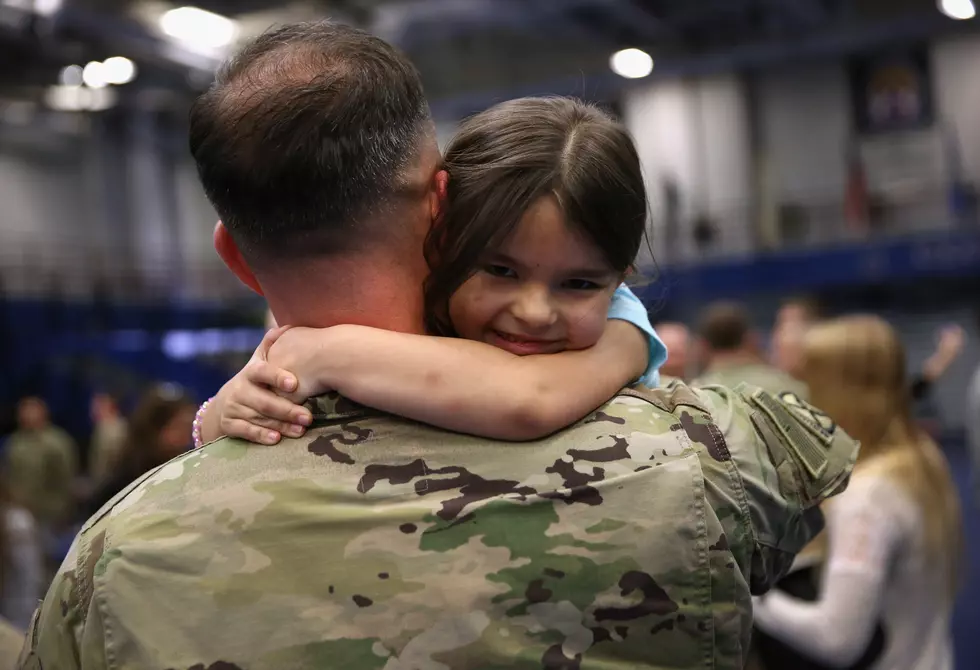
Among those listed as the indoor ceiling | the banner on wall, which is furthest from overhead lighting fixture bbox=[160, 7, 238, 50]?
the banner on wall

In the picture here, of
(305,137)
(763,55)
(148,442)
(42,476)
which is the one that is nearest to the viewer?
(305,137)

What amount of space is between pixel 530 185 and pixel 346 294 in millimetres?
295

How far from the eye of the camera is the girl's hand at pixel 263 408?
3.56 feet

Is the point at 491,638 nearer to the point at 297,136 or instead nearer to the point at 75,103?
the point at 297,136

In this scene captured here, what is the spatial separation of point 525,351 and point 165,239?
784 inches

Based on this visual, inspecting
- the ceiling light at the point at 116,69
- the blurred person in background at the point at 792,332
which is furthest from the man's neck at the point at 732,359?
the ceiling light at the point at 116,69

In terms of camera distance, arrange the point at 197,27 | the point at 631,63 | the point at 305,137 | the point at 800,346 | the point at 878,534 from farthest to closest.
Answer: the point at 631,63
the point at 197,27
the point at 800,346
the point at 878,534
the point at 305,137

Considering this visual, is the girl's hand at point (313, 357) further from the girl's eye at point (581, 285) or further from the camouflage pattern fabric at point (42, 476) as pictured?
the camouflage pattern fabric at point (42, 476)

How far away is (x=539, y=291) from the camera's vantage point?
4.11ft

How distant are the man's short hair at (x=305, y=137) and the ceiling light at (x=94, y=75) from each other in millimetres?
13600

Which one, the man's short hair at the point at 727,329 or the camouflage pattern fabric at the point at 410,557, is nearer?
the camouflage pattern fabric at the point at 410,557

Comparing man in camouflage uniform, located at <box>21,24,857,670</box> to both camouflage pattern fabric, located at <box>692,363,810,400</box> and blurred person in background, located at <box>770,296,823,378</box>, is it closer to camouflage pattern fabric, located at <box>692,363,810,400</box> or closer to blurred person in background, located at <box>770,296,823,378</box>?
camouflage pattern fabric, located at <box>692,363,810,400</box>

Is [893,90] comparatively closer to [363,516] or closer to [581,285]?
[581,285]

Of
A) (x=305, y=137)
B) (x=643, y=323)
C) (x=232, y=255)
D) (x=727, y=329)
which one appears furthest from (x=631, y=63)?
(x=305, y=137)
